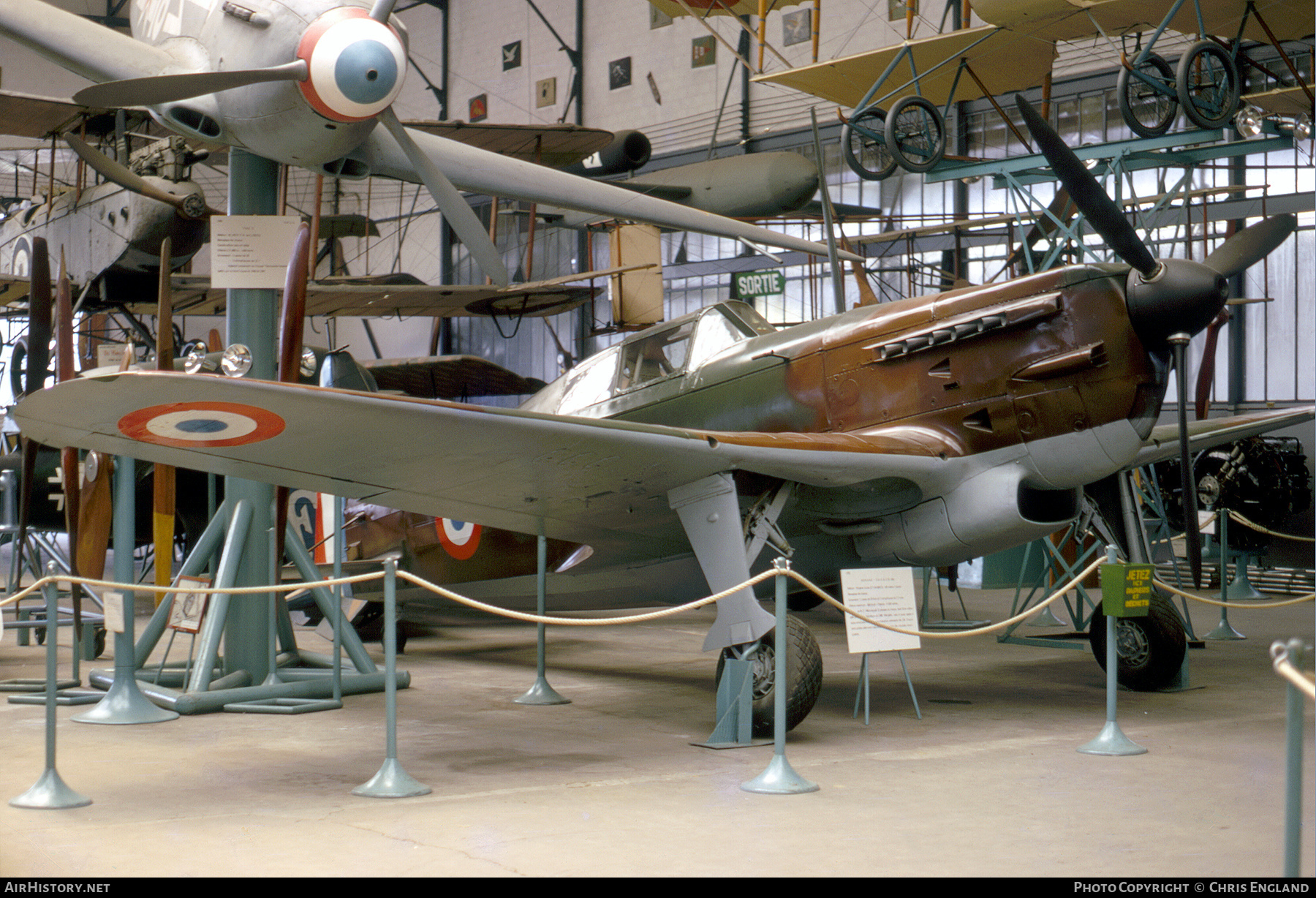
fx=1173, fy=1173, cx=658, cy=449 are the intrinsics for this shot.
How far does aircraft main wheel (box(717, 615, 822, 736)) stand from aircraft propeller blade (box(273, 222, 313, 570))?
8.03ft

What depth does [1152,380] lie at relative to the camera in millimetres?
5656

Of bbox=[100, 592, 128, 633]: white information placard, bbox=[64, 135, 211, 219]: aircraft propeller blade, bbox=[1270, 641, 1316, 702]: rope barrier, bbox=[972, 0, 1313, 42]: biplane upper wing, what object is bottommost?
bbox=[100, 592, 128, 633]: white information placard

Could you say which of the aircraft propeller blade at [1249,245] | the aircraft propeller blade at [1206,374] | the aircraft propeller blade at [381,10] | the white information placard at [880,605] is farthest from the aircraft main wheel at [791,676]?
the aircraft propeller blade at [1206,374]

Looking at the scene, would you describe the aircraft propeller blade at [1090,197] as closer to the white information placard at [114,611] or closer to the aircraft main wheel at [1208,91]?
the aircraft main wheel at [1208,91]

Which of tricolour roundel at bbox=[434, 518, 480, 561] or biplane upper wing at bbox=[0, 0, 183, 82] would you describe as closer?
biplane upper wing at bbox=[0, 0, 183, 82]

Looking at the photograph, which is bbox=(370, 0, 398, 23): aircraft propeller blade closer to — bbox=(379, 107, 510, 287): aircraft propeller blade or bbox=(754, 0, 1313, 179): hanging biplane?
bbox=(379, 107, 510, 287): aircraft propeller blade

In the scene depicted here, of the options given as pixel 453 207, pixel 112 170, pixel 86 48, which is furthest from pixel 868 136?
pixel 86 48

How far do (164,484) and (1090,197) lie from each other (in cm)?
502

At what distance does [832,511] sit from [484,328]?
873 inches

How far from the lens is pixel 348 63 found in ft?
17.7

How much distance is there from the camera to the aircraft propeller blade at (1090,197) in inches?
Result: 221

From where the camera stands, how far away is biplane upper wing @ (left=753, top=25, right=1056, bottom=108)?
35.6ft

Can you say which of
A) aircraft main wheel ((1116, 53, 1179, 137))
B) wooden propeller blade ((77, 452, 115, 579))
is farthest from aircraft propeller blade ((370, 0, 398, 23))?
aircraft main wheel ((1116, 53, 1179, 137))
